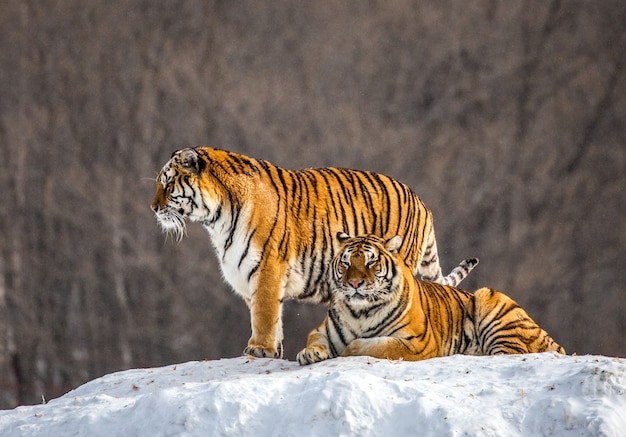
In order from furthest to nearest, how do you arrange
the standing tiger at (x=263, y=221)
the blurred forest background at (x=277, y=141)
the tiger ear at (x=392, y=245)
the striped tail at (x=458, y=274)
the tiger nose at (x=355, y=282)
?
the blurred forest background at (x=277, y=141), the striped tail at (x=458, y=274), the standing tiger at (x=263, y=221), the tiger ear at (x=392, y=245), the tiger nose at (x=355, y=282)

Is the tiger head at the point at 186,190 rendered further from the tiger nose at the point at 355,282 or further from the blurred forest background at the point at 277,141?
the blurred forest background at the point at 277,141

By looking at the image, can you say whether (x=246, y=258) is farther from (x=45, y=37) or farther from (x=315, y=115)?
(x=45, y=37)

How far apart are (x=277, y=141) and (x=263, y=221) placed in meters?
3.15

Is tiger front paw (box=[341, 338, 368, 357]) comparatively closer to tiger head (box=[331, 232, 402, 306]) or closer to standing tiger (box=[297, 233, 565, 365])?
standing tiger (box=[297, 233, 565, 365])

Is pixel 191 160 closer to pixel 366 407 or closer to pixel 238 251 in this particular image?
pixel 238 251

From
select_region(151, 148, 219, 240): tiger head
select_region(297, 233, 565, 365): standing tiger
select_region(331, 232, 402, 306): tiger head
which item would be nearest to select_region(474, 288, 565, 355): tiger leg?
select_region(297, 233, 565, 365): standing tiger

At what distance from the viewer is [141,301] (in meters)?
8.19

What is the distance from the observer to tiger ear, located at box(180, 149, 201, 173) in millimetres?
5078

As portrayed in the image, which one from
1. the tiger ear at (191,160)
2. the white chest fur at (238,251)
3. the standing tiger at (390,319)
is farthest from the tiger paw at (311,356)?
the tiger ear at (191,160)

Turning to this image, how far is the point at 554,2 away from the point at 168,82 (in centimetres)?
317

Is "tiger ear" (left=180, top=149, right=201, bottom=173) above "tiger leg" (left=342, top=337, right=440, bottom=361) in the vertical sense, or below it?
above

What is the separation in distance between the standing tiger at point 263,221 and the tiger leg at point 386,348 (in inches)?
25.4

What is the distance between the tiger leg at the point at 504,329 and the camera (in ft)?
15.3

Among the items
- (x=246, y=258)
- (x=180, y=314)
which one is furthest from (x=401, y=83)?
(x=246, y=258)
